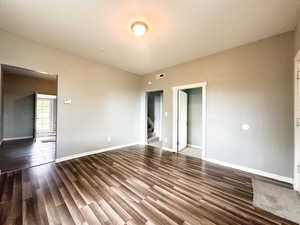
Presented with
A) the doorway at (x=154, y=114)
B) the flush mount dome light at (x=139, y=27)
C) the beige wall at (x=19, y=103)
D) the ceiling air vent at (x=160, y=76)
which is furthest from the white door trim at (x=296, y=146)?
the beige wall at (x=19, y=103)

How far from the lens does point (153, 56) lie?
11.8 feet

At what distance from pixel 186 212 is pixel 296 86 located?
2.73m

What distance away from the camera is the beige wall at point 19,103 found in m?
5.38

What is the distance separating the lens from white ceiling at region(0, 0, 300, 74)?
73.7 inches

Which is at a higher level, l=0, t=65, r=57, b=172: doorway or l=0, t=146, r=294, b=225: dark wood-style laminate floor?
l=0, t=65, r=57, b=172: doorway

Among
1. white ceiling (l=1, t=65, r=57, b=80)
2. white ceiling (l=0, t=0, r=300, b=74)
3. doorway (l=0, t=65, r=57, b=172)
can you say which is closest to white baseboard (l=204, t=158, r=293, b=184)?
white ceiling (l=0, t=0, r=300, b=74)

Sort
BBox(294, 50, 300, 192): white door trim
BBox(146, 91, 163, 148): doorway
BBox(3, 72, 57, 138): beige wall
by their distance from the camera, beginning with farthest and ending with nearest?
BBox(146, 91, 163, 148): doorway, BBox(3, 72, 57, 138): beige wall, BBox(294, 50, 300, 192): white door trim

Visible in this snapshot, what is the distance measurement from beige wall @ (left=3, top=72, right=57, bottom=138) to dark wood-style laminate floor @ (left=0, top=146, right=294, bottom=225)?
4199 mm

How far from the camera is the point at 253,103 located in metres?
2.78

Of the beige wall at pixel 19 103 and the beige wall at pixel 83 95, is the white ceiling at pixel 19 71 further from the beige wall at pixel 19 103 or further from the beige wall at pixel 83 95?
the beige wall at pixel 19 103

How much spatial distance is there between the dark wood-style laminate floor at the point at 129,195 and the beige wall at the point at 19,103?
420cm

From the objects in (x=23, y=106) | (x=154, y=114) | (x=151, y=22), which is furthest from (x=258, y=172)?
(x=23, y=106)

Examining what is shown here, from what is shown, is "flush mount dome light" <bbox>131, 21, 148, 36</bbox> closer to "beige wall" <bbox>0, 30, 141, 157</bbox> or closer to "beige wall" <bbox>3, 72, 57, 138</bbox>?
"beige wall" <bbox>0, 30, 141, 157</bbox>

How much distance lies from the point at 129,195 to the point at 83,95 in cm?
294
